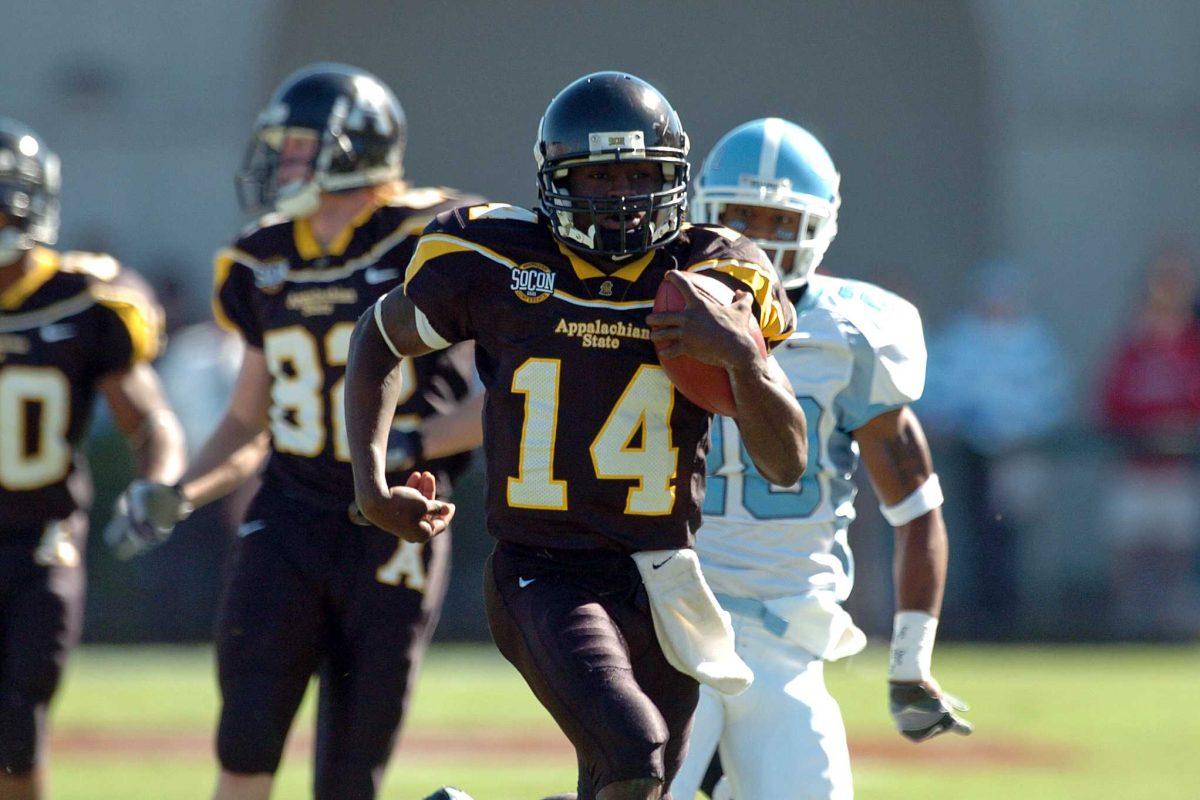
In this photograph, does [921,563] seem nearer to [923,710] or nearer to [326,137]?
[923,710]

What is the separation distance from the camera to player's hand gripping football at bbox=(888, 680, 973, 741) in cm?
475

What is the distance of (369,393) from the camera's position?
4.32 metres

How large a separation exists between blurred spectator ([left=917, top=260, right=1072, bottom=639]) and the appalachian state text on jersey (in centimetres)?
809

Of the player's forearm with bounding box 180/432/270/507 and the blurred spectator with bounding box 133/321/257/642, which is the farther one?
the blurred spectator with bounding box 133/321/257/642

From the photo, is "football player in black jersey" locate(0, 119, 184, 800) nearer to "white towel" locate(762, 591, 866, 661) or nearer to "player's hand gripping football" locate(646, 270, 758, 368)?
"white towel" locate(762, 591, 866, 661)

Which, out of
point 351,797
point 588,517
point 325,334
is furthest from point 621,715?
point 325,334

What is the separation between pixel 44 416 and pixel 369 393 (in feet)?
5.72

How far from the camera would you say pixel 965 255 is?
16.4m

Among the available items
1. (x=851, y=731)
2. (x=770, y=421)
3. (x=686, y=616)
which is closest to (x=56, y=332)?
(x=686, y=616)

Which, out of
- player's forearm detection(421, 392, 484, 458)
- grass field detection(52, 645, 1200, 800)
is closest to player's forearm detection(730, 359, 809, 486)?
player's forearm detection(421, 392, 484, 458)

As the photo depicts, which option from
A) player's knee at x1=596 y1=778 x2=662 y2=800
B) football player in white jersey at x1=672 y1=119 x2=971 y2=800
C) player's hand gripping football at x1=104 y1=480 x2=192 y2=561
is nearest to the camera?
player's knee at x1=596 y1=778 x2=662 y2=800

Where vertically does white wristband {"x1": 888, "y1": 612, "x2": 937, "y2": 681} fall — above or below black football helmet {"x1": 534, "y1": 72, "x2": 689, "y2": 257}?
below

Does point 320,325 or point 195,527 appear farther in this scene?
point 195,527

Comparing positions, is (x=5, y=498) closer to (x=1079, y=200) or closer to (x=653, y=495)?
(x=653, y=495)
